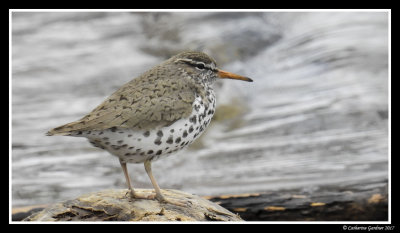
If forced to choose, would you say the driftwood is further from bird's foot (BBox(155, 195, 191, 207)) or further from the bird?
the bird

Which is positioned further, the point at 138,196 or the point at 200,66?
the point at 200,66

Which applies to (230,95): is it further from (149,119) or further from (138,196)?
(149,119)

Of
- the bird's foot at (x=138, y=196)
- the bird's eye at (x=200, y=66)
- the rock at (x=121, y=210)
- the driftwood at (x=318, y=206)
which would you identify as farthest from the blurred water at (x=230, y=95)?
the bird's eye at (x=200, y=66)

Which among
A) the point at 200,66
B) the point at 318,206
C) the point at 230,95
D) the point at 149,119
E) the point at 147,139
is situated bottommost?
the point at 318,206

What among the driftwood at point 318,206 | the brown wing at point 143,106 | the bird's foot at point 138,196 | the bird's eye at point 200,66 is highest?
the bird's eye at point 200,66

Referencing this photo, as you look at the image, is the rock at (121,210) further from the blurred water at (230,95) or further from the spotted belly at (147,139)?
the blurred water at (230,95)

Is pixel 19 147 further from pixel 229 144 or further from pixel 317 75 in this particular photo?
pixel 317 75

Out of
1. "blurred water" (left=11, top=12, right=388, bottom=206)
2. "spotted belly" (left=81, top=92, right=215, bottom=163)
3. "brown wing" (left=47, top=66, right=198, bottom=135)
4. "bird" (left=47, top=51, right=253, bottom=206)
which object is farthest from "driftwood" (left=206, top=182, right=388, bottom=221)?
"brown wing" (left=47, top=66, right=198, bottom=135)

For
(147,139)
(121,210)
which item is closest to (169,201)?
(121,210)
